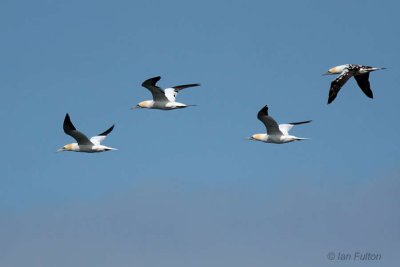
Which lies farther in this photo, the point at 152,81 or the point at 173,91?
the point at 173,91

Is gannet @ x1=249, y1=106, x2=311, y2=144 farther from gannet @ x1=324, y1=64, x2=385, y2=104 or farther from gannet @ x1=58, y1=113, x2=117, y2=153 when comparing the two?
gannet @ x1=58, y1=113, x2=117, y2=153

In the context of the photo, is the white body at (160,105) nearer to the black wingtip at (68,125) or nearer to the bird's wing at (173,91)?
the bird's wing at (173,91)

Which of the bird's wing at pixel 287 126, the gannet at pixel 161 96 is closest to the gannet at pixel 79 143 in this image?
the gannet at pixel 161 96

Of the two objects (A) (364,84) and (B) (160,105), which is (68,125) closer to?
(B) (160,105)

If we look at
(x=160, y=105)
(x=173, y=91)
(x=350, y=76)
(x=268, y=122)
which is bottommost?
(x=268, y=122)

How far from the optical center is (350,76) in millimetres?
40375

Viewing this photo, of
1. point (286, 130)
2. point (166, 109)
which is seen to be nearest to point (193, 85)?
point (166, 109)

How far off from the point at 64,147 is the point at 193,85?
238 inches

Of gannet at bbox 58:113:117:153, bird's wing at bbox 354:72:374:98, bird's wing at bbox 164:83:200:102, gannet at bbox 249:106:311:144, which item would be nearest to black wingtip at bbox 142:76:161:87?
bird's wing at bbox 164:83:200:102

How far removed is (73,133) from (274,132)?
A: 7652 millimetres

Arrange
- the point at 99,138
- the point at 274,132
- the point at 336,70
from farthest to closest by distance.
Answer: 1. the point at 336,70
2. the point at 99,138
3. the point at 274,132

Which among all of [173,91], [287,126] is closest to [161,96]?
[173,91]

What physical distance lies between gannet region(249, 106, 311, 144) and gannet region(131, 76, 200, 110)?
3.31 metres

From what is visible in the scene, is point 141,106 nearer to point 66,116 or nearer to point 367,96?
point 66,116
